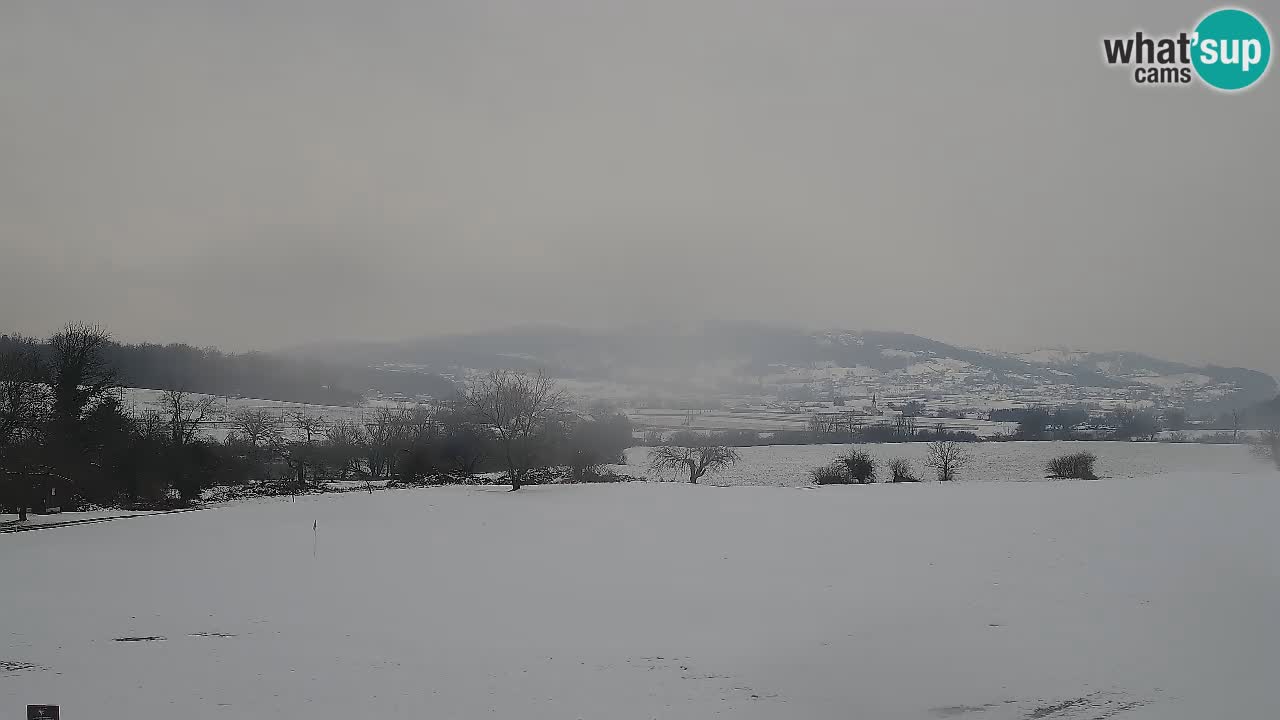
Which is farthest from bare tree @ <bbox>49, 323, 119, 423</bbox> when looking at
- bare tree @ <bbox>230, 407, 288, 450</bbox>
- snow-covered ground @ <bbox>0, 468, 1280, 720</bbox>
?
bare tree @ <bbox>230, 407, 288, 450</bbox>

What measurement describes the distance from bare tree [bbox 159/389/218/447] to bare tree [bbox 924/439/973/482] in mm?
43713

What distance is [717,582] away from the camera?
53.1ft

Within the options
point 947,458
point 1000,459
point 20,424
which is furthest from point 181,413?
point 1000,459

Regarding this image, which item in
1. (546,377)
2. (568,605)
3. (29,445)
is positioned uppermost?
(546,377)

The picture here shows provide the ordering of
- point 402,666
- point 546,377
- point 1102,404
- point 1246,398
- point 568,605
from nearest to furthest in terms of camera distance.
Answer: point 402,666 < point 568,605 < point 546,377 < point 1246,398 < point 1102,404

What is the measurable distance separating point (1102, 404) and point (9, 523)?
94.6 metres

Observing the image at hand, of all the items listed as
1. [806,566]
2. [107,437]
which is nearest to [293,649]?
[806,566]

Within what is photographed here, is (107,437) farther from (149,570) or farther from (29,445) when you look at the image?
(149,570)

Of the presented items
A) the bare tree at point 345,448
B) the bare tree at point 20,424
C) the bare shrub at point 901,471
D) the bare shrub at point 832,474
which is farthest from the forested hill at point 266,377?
the bare shrub at point 901,471

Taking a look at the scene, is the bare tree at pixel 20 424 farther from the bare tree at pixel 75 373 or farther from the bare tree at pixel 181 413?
the bare tree at pixel 181 413

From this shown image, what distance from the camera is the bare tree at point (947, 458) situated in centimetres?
4456

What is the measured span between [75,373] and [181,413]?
16.8 m

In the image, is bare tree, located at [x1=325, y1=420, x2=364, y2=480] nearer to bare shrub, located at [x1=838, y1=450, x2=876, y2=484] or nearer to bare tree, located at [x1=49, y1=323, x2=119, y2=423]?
bare tree, located at [x1=49, y1=323, x2=119, y2=423]

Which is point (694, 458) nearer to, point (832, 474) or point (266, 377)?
point (832, 474)
